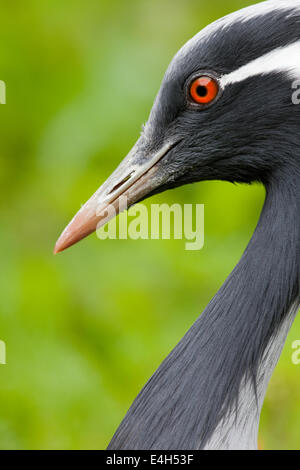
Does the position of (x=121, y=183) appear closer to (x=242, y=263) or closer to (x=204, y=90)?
(x=204, y=90)

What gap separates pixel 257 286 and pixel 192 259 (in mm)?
3836

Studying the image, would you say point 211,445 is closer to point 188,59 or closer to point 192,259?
point 188,59

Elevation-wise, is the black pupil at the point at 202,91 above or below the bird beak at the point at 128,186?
above

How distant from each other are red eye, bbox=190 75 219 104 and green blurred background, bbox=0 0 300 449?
2843mm

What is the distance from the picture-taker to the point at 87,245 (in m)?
7.03

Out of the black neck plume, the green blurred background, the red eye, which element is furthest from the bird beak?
the green blurred background

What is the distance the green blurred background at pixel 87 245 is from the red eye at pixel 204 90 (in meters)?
2.84

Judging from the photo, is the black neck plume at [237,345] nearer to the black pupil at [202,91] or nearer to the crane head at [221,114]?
the crane head at [221,114]

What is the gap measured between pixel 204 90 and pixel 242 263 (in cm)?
67

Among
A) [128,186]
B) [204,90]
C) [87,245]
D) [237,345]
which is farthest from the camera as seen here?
[87,245]

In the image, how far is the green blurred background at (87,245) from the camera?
18.8 ft

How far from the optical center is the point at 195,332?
3.16m

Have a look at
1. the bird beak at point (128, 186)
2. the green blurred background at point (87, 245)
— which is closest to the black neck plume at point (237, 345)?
the bird beak at point (128, 186)

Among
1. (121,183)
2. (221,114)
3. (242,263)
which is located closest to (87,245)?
(121,183)
